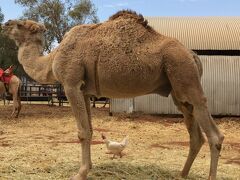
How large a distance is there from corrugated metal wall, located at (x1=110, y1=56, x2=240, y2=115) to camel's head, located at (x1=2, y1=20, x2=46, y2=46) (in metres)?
12.7

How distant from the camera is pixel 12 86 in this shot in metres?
20.1

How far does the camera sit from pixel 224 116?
2038 centimetres

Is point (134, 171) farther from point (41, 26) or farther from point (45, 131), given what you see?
point (45, 131)

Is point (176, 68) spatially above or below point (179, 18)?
below

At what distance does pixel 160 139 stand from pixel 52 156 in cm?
476

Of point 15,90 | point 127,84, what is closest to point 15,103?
point 15,90

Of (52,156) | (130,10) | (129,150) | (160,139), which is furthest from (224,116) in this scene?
(130,10)

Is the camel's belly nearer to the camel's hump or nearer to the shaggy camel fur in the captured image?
the camel's hump

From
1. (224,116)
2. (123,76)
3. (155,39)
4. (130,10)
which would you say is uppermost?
(130,10)

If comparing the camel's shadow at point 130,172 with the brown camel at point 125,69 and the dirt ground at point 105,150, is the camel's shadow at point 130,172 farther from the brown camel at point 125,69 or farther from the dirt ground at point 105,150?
the brown camel at point 125,69

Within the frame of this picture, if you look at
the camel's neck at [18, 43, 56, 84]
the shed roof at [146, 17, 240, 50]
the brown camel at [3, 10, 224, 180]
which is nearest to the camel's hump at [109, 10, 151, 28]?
the brown camel at [3, 10, 224, 180]

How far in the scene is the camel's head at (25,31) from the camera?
306 inches

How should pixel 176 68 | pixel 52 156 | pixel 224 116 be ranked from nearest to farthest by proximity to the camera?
pixel 176 68
pixel 52 156
pixel 224 116

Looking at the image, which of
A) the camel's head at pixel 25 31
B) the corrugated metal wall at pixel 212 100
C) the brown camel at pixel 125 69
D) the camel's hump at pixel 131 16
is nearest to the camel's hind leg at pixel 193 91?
the brown camel at pixel 125 69
